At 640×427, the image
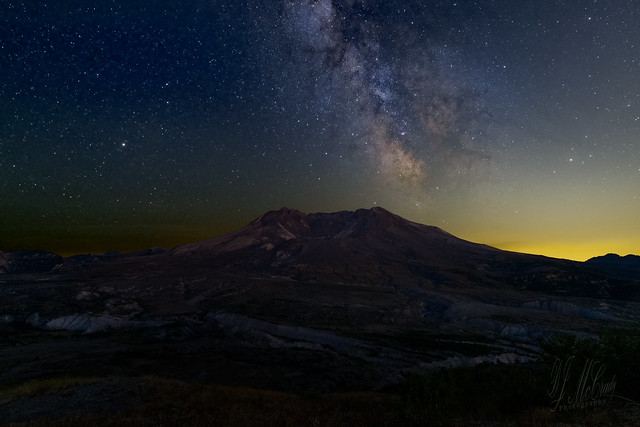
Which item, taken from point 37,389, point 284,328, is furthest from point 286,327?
point 37,389

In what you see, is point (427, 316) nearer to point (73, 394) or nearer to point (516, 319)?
point (516, 319)

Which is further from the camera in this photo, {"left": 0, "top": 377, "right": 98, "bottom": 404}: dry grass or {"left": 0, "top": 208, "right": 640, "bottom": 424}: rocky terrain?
{"left": 0, "top": 208, "right": 640, "bottom": 424}: rocky terrain

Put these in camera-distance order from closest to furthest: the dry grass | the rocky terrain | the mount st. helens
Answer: the dry grass, the rocky terrain, the mount st. helens

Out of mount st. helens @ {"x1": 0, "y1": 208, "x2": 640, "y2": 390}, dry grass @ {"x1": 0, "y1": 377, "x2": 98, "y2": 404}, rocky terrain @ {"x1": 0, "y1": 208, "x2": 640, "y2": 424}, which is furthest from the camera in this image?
mount st. helens @ {"x1": 0, "y1": 208, "x2": 640, "y2": 390}

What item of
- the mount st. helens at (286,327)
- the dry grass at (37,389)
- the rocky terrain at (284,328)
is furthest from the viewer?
the mount st. helens at (286,327)

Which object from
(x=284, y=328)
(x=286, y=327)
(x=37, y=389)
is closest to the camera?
(x=37, y=389)

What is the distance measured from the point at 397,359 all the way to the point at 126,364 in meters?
39.7

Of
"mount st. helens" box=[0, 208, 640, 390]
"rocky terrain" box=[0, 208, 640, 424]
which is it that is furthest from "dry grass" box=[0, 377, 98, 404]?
"mount st. helens" box=[0, 208, 640, 390]

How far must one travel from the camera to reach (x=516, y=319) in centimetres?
10056

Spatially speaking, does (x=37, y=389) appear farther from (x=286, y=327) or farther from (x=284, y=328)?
(x=286, y=327)

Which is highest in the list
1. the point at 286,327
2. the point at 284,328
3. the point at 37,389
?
the point at 37,389

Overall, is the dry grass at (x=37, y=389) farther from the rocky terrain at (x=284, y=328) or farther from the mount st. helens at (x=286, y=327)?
the mount st. helens at (x=286, y=327)

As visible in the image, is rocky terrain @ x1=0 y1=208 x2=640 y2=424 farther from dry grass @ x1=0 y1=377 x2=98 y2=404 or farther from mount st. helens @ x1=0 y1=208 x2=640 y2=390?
dry grass @ x1=0 y1=377 x2=98 y2=404

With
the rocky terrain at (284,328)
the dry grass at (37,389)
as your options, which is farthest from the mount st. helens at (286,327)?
the dry grass at (37,389)
